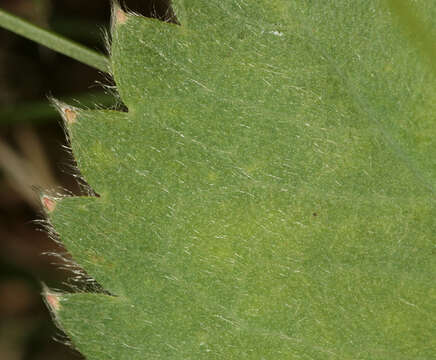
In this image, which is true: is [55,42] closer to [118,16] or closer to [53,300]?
[118,16]

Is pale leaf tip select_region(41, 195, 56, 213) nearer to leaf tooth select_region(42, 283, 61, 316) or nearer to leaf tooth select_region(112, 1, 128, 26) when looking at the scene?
leaf tooth select_region(42, 283, 61, 316)

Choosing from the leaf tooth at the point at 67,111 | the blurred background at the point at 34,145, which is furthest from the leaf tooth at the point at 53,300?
the blurred background at the point at 34,145

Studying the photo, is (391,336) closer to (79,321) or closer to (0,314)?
(79,321)

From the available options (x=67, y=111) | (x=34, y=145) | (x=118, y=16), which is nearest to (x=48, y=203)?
(x=67, y=111)

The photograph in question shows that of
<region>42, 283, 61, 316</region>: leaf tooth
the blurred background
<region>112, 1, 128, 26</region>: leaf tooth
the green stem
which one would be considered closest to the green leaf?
<region>112, 1, 128, 26</region>: leaf tooth

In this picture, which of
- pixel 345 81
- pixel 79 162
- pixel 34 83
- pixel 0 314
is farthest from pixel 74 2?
pixel 345 81

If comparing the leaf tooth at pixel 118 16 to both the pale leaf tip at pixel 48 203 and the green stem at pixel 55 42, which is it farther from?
the pale leaf tip at pixel 48 203
